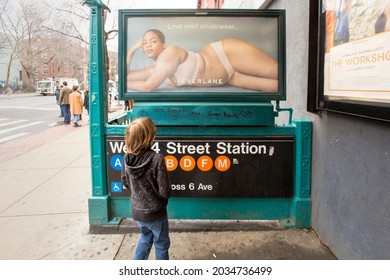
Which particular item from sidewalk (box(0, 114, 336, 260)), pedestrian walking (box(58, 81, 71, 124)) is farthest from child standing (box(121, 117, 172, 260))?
pedestrian walking (box(58, 81, 71, 124))

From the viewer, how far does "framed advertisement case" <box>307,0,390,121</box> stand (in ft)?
6.66

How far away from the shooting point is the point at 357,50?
2311mm

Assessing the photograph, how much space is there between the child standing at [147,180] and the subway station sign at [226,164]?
0.92m

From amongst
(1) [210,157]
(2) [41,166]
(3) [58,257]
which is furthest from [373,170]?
(2) [41,166]

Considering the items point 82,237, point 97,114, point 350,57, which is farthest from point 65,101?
point 350,57

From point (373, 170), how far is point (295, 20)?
87.1 inches

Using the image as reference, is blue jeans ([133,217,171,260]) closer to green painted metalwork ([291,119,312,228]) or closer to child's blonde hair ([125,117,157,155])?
child's blonde hair ([125,117,157,155])

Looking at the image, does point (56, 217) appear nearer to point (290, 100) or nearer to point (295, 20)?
point (290, 100)

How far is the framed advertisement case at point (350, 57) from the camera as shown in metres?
2.03

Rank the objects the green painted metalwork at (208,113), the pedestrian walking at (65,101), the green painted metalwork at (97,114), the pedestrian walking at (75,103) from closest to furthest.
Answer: the green painted metalwork at (208,113) < the green painted metalwork at (97,114) < the pedestrian walking at (75,103) < the pedestrian walking at (65,101)

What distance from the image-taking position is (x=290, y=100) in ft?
12.9

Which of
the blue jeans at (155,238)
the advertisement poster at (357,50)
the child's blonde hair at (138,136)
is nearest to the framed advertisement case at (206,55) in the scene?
the advertisement poster at (357,50)

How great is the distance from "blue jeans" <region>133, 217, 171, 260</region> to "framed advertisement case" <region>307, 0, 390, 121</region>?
5.59ft

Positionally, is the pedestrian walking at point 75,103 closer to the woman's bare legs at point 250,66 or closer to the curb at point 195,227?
the curb at point 195,227
